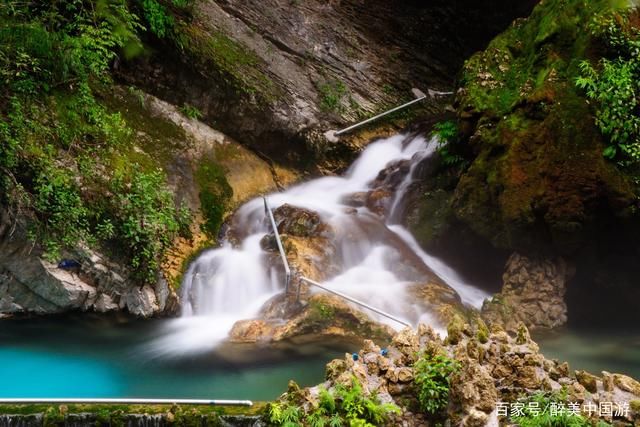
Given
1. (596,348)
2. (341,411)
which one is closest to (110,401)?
(341,411)

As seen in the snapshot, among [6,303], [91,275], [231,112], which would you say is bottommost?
[6,303]

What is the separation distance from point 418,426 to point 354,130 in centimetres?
967

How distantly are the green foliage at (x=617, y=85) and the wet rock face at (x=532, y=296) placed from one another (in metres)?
2.20

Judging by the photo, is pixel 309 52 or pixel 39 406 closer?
pixel 39 406

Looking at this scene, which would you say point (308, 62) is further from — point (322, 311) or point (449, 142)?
point (322, 311)

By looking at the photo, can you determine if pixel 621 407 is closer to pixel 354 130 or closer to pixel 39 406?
pixel 39 406

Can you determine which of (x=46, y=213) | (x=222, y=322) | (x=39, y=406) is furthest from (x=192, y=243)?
(x=39, y=406)

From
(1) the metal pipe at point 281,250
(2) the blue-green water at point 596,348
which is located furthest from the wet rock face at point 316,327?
(2) the blue-green water at point 596,348

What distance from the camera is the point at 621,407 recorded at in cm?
393

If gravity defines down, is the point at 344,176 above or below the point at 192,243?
above

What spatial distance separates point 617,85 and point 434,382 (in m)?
5.77

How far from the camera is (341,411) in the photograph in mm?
4160

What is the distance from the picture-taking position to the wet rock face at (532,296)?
8102mm

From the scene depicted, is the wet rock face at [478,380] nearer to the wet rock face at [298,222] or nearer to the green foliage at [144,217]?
the green foliage at [144,217]
